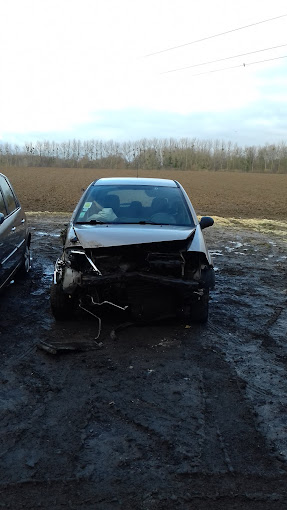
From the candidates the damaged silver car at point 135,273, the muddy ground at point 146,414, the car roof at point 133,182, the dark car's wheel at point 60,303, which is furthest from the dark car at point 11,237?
the car roof at point 133,182

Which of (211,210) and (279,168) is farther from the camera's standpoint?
(279,168)

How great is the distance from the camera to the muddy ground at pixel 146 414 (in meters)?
2.59

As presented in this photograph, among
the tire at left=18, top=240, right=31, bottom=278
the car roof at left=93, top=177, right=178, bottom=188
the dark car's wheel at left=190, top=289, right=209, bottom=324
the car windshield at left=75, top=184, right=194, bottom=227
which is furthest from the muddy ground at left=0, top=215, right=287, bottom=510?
the car roof at left=93, top=177, right=178, bottom=188

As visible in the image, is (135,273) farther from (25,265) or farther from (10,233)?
(25,265)

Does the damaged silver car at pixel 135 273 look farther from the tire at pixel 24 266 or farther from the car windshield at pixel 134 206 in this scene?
the tire at pixel 24 266

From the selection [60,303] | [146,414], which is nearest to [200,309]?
[60,303]

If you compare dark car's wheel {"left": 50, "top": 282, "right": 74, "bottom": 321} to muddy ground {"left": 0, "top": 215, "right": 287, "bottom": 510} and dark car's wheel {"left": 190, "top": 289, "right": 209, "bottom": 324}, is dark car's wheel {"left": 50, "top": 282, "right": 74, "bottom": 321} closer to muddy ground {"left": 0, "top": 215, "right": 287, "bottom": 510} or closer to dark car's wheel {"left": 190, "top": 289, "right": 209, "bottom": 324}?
muddy ground {"left": 0, "top": 215, "right": 287, "bottom": 510}

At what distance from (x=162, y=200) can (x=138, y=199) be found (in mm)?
341

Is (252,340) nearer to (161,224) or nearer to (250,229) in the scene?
(161,224)

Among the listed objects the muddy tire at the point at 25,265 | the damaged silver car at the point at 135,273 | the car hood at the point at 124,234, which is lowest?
the muddy tire at the point at 25,265

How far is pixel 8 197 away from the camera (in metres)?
7.09

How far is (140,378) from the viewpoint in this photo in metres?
4.02

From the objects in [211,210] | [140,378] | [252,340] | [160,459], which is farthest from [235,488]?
[211,210]

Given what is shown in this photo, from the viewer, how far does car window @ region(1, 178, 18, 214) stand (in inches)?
270
